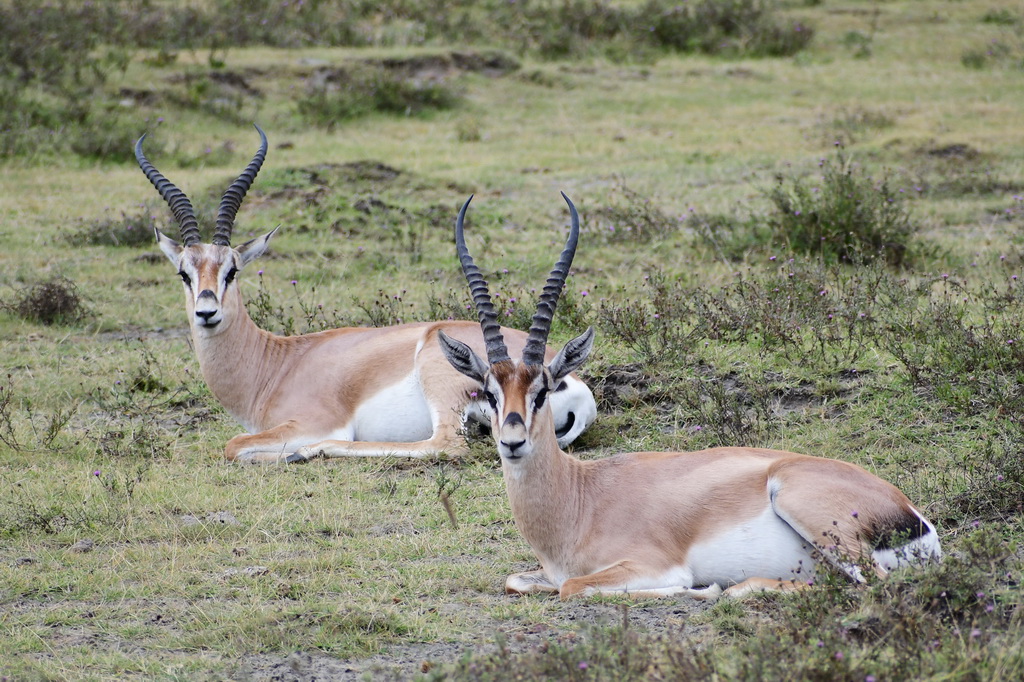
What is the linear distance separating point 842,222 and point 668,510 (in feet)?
18.9

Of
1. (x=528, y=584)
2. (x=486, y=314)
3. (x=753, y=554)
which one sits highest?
(x=486, y=314)

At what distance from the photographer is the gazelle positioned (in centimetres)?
736

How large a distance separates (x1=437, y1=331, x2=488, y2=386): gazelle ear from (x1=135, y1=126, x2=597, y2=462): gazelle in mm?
1847

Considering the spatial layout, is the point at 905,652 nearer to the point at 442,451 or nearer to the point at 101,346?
the point at 442,451

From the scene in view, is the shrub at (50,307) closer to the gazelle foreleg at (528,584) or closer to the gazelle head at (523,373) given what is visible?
the gazelle head at (523,373)

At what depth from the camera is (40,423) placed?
7551 mm

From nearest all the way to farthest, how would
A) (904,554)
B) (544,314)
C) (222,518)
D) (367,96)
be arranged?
1. (904,554)
2. (544,314)
3. (222,518)
4. (367,96)

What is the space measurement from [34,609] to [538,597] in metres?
2.09

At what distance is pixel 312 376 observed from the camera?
25.7ft

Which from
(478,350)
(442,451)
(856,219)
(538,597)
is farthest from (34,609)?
(856,219)

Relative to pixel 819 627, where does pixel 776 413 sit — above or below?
below

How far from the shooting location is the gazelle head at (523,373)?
4977 millimetres

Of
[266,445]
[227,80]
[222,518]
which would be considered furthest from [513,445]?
[227,80]

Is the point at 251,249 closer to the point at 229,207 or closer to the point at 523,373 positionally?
the point at 229,207
